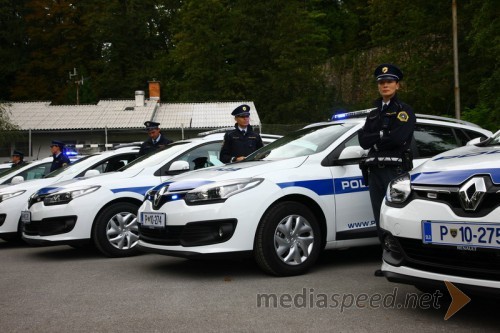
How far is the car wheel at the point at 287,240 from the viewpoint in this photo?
6020 millimetres

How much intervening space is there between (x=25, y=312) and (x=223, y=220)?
180 cm

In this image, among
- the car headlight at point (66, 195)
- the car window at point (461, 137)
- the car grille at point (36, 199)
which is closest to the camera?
the car window at point (461, 137)

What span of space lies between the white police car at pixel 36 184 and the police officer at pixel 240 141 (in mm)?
2175

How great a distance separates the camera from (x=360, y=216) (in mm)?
6535

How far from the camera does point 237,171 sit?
20.6 feet

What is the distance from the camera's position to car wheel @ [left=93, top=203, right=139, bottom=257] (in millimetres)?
8094

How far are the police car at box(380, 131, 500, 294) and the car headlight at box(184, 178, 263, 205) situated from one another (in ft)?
5.30

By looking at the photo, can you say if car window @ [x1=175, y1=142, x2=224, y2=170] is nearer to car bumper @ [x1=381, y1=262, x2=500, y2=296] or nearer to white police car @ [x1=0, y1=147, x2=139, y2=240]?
white police car @ [x1=0, y1=147, x2=139, y2=240]

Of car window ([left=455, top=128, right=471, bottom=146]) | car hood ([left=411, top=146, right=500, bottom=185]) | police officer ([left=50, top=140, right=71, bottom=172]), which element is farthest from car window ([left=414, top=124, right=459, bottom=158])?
police officer ([left=50, top=140, right=71, bottom=172])

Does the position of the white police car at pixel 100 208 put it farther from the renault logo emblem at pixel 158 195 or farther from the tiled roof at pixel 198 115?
the tiled roof at pixel 198 115

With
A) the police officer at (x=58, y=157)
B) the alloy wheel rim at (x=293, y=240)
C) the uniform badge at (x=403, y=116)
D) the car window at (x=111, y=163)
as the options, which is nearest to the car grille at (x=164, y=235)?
the alloy wheel rim at (x=293, y=240)

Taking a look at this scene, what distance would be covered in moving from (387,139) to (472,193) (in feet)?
6.34

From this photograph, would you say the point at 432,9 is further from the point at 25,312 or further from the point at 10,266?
the point at 25,312

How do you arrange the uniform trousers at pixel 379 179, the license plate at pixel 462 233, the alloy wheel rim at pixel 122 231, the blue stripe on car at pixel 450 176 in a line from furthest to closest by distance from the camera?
the alloy wheel rim at pixel 122 231, the uniform trousers at pixel 379 179, the blue stripe on car at pixel 450 176, the license plate at pixel 462 233
